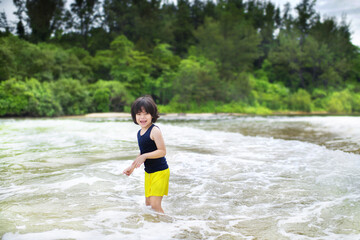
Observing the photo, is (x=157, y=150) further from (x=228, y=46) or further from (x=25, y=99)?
(x=228, y=46)

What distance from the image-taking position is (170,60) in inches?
1415

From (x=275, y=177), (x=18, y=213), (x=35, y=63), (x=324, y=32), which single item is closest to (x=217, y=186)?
(x=275, y=177)

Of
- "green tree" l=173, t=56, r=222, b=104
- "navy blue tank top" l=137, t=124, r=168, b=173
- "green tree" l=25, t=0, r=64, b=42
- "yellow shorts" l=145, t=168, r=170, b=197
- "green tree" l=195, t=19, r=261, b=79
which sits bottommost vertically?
"yellow shorts" l=145, t=168, r=170, b=197

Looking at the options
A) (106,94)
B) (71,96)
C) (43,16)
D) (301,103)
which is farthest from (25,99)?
(301,103)

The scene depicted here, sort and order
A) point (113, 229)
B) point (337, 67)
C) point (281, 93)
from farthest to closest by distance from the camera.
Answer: point (337, 67) → point (281, 93) → point (113, 229)

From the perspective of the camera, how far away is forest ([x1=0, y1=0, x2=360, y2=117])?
27.9 m

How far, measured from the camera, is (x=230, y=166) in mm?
5363

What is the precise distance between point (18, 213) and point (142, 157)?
4.56 feet

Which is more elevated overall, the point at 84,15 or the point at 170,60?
the point at 84,15

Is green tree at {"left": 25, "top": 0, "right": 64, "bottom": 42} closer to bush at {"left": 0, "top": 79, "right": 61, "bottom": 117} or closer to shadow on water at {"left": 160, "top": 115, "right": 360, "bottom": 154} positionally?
bush at {"left": 0, "top": 79, "right": 61, "bottom": 117}

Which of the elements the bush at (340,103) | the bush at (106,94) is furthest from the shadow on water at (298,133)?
the bush at (340,103)

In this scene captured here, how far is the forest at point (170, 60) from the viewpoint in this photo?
27.9 metres

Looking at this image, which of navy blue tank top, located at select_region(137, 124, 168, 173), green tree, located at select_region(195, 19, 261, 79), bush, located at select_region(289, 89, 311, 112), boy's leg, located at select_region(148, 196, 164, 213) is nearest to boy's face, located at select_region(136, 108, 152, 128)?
navy blue tank top, located at select_region(137, 124, 168, 173)

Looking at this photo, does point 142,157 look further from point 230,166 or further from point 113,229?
point 230,166
